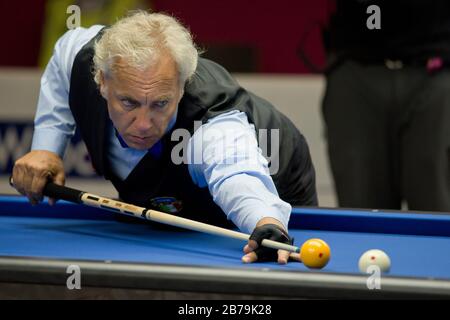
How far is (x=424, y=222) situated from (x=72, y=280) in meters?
1.12

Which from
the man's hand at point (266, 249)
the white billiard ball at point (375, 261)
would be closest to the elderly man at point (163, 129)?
the man's hand at point (266, 249)

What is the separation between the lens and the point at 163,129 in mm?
2824

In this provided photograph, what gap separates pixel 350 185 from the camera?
13.2 ft

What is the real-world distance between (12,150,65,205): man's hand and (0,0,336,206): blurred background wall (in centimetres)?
260

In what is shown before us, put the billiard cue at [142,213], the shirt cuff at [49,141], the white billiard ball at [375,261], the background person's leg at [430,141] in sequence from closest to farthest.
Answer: the white billiard ball at [375,261], the billiard cue at [142,213], the shirt cuff at [49,141], the background person's leg at [430,141]

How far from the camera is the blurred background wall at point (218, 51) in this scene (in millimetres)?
5785

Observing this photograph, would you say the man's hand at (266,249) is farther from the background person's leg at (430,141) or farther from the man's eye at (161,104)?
the background person's leg at (430,141)

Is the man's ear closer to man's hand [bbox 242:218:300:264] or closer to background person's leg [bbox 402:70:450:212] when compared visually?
man's hand [bbox 242:218:300:264]

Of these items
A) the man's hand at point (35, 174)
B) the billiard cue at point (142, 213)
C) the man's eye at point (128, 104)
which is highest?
the man's eye at point (128, 104)

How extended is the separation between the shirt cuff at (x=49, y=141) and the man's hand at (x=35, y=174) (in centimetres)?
8

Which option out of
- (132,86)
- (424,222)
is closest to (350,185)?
(424,222)

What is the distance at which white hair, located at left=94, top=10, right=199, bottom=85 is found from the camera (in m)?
2.76

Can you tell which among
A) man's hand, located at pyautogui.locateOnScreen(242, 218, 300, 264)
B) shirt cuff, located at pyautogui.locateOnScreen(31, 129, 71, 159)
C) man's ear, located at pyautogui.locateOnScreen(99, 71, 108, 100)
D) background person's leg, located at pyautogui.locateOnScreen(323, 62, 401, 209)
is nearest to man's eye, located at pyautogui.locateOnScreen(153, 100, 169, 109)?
man's ear, located at pyautogui.locateOnScreen(99, 71, 108, 100)
